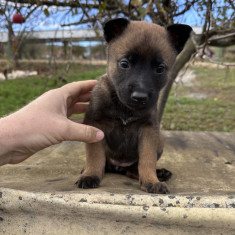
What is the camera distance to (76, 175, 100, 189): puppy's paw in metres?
2.03

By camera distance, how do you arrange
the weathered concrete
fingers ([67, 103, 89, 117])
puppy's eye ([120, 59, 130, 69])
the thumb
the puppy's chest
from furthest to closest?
fingers ([67, 103, 89, 117]), the puppy's chest, puppy's eye ([120, 59, 130, 69]), the thumb, the weathered concrete

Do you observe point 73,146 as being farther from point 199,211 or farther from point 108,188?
point 199,211

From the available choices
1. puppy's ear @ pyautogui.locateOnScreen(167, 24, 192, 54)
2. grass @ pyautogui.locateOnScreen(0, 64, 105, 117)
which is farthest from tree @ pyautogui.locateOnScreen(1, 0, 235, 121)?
grass @ pyautogui.locateOnScreen(0, 64, 105, 117)

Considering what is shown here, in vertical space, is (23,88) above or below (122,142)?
below

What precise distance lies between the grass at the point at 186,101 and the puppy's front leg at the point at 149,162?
2491 millimetres

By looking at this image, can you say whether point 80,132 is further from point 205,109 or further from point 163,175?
point 205,109

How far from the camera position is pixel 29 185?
209 cm

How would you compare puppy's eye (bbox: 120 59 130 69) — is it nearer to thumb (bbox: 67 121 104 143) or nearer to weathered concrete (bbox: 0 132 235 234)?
thumb (bbox: 67 121 104 143)

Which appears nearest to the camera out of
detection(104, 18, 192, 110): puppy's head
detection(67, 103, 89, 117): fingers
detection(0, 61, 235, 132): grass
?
detection(104, 18, 192, 110): puppy's head

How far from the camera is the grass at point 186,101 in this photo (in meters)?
6.54

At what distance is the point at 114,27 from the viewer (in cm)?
238

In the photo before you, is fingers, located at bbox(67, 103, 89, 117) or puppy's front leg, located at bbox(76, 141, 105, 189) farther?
fingers, located at bbox(67, 103, 89, 117)

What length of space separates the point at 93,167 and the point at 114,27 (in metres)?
1.15

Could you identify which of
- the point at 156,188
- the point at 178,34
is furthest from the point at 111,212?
the point at 178,34
